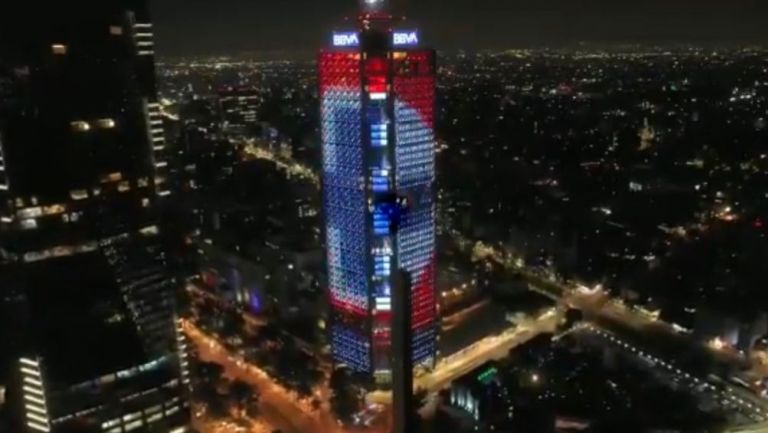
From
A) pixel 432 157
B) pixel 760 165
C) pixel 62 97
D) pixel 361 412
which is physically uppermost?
pixel 62 97

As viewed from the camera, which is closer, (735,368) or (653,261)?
(735,368)

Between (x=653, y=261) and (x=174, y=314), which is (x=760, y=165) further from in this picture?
(x=174, y=314)

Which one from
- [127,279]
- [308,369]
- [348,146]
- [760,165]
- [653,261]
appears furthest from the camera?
[760,165]

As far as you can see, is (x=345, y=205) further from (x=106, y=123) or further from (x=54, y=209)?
(x=54, y=209)

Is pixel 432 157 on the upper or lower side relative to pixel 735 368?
upper

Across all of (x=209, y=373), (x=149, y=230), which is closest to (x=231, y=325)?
(x=209, y=373)

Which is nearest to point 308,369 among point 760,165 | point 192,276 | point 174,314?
point 174,314

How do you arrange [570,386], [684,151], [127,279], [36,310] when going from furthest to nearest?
[684,151] → [570,386] → [127,279] → [36,310]

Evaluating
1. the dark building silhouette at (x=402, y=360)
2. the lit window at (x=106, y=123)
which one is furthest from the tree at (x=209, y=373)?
the dark building silhouette at (x=402, y=360)

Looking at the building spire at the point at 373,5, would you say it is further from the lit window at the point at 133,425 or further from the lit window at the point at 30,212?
the lit window at the point at 133,425
